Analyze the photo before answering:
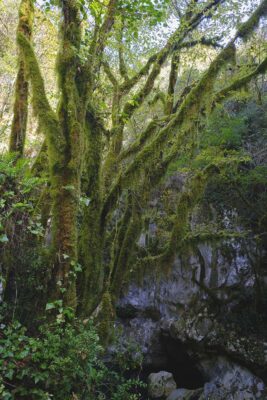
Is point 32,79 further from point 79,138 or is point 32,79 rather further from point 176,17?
point 176,17

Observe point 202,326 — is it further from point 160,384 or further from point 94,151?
point 94,151

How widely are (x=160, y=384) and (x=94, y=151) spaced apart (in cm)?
654

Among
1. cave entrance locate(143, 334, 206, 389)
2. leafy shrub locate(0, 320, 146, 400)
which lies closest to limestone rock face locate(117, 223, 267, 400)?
cave entrance locate(143, 334, 206, 389)

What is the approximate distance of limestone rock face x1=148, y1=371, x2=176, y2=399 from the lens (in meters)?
8.72

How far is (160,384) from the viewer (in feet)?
29.4

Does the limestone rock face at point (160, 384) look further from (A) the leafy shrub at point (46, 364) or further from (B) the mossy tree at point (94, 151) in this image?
(A) the leafy shrub at point (46, 364)

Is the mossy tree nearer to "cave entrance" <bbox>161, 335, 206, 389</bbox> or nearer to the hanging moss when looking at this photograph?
Answer: the hanging moss

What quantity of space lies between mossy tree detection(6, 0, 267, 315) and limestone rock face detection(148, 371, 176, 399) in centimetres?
411

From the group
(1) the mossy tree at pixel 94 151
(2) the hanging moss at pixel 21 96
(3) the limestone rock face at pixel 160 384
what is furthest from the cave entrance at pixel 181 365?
(2) the hanging moss at pixel 21 96

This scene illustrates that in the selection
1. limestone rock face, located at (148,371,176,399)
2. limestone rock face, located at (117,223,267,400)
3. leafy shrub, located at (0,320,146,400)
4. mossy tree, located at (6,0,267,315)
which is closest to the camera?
leafy shrub, located at (0,320,146,400)

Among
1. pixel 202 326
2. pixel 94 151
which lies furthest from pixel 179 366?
pixel 94 151

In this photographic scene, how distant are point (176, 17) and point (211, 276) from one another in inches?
292

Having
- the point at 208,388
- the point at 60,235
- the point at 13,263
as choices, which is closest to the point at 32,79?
the point at 60,235

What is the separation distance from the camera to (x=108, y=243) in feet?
24.3
